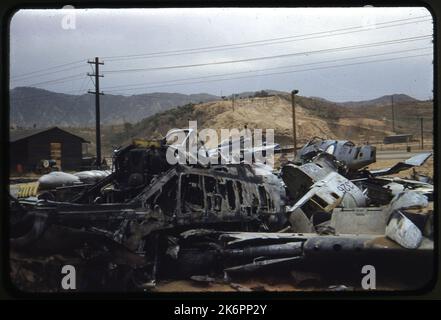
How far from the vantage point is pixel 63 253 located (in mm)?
3717

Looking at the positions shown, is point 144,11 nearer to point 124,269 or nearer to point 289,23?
point 289,23

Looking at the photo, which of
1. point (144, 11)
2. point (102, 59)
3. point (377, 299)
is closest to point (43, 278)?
point (102, 59)

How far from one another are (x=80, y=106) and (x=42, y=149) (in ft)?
1.17

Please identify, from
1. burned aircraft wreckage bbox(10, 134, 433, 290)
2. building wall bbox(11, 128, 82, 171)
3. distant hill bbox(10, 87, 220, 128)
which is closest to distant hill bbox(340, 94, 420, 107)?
burned aircraft wreckage bbox(10, 134, 433, 290)

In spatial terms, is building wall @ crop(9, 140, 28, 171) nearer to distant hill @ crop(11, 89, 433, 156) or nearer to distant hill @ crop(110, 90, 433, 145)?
distant hill @ crop(11, 89, 433, 156)

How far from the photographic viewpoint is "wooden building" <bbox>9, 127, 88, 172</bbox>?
3.75 meters

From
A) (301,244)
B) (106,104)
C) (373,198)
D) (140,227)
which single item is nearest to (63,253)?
(140,227)

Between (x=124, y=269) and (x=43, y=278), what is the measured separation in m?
0.50

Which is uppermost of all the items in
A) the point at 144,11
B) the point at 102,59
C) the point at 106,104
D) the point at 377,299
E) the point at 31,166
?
the point at 144,11

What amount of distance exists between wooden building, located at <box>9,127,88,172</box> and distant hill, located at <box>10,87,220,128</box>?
0.07m

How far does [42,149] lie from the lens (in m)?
3.77

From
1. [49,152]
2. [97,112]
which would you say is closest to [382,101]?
[97,112]

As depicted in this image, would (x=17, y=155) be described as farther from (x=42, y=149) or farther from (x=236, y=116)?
(x=236, y=116)

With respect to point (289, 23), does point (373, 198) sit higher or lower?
lower
